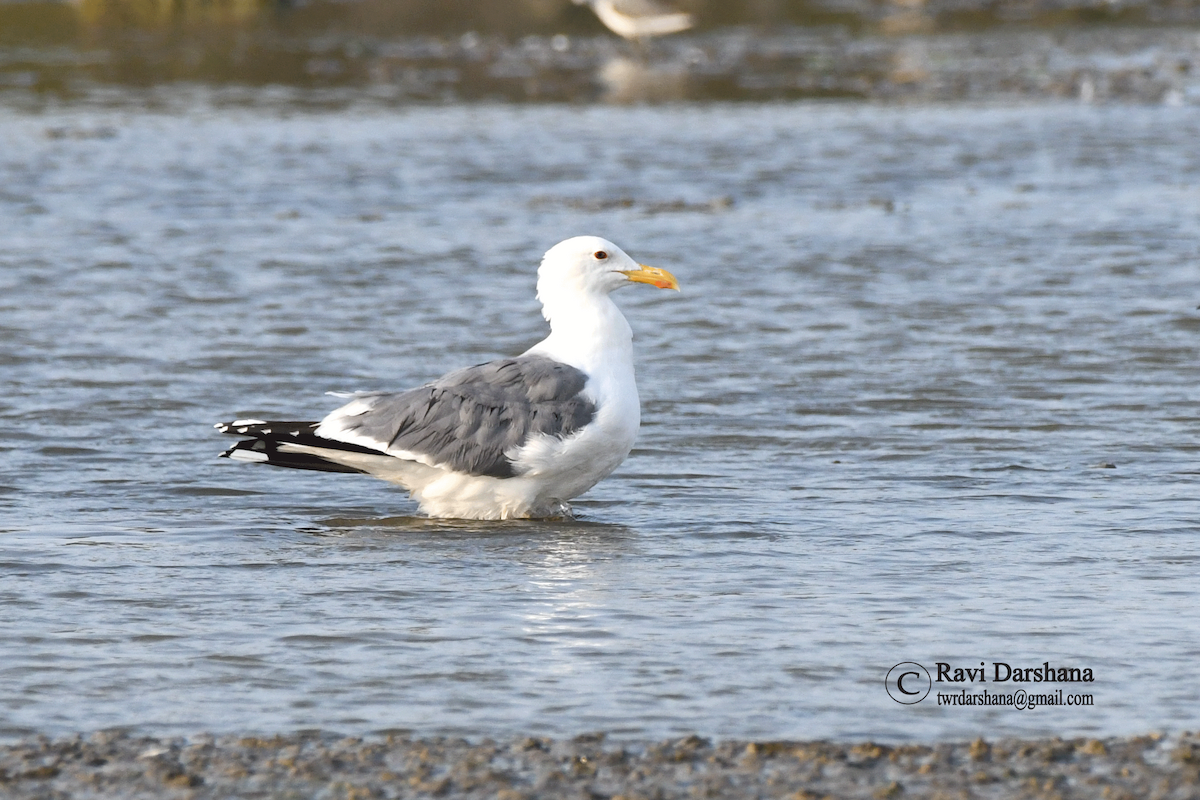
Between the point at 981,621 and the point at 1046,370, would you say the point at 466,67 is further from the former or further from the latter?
the point at 981,621

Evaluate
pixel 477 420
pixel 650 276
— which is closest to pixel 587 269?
pixel 650 276

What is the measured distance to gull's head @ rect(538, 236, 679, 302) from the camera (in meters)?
9.17

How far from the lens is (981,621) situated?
698cm

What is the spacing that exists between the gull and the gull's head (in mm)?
61

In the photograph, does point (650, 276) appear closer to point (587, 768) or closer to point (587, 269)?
point (587, 269)

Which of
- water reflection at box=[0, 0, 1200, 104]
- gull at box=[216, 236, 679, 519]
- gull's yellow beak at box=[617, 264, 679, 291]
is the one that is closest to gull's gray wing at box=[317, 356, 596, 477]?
gull at box=[216, 236, 679, 519]

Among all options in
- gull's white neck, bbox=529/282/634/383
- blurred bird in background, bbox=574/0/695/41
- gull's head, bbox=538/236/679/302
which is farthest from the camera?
blurred bird in background, bbox=574/0/695/41

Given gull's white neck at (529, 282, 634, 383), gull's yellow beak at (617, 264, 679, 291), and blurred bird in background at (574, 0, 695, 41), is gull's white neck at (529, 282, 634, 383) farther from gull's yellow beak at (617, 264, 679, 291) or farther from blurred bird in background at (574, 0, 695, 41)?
blurred bird in background at (574, 0, 695, 41)

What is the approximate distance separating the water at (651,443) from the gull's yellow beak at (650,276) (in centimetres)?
108

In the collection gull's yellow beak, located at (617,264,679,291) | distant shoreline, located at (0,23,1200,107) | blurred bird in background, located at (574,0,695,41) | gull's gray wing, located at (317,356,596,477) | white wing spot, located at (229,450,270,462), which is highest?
blurred bird in background, located at (574,0,695,41)

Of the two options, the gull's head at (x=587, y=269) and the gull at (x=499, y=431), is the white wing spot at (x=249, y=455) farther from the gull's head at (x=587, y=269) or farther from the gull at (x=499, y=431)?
the gull's head at (x=587, y=269)

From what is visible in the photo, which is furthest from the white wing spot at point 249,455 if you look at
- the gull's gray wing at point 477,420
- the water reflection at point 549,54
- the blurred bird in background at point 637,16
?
the blurred bird in background at point 637,16

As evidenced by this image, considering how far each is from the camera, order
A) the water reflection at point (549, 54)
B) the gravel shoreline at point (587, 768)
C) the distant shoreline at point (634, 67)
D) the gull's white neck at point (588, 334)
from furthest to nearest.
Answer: the water reflection at point (549, 54) < the distant shoreline at point (634, 67) < the gull's white neck at point (588, 334) < the gravel shoreline at point (587, 768)

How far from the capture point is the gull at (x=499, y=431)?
868 cm
